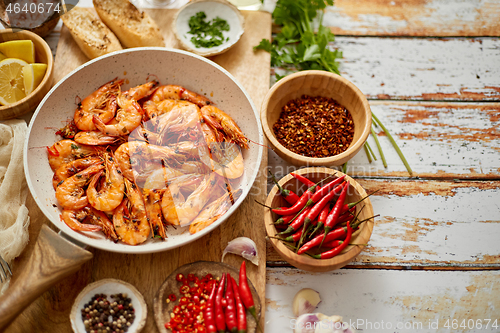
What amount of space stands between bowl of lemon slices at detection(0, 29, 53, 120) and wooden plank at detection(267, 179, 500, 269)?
213 cm

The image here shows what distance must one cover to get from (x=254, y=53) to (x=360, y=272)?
1.98 m

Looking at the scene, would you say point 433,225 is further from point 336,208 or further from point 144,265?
point 144,265

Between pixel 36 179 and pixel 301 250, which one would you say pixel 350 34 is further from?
pixel 36 179

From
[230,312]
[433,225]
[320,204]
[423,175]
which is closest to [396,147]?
[423,175]

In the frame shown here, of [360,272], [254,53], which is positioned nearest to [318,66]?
[254,53]

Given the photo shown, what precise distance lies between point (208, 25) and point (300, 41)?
833 mm

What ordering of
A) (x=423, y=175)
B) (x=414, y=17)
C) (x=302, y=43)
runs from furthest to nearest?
(x=414, y=17), (x=302, y=43), (x=423, y=175)

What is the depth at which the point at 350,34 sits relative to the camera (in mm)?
3416

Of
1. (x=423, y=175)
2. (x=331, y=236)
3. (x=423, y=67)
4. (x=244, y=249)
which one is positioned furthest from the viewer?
(x=423, y=67)

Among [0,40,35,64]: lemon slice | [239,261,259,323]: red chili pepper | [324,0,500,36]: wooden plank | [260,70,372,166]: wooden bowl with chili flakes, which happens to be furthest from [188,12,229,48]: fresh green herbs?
[239,261,259,323]: red chili pepper

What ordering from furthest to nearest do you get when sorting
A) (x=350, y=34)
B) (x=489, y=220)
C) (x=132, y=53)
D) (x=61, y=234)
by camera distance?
(x=350, y=34) → (x=489, y=220) → (x=132, y=53) → (x=61, y=234)

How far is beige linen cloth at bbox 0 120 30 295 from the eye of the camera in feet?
7.99

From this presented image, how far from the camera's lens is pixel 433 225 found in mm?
2889

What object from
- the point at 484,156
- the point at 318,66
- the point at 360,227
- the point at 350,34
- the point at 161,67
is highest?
the point at 350,34
